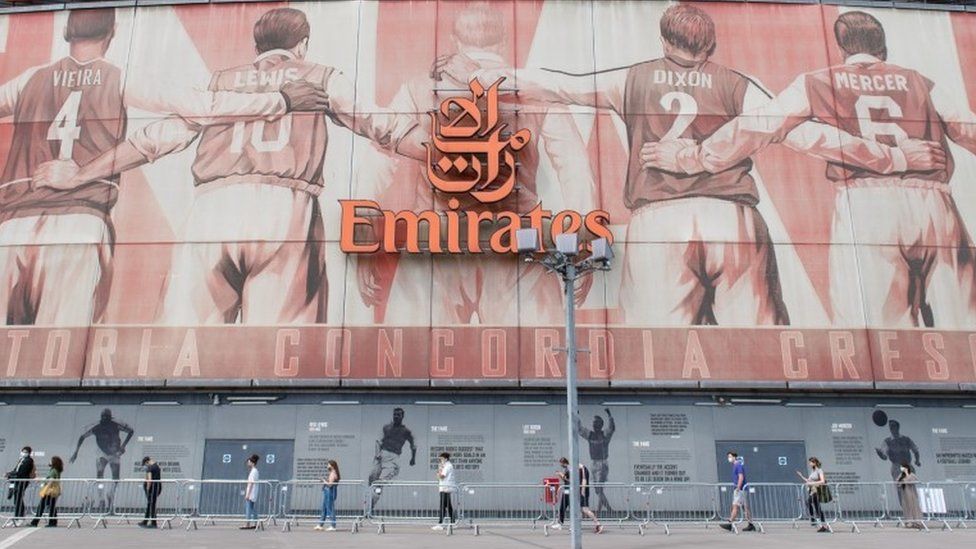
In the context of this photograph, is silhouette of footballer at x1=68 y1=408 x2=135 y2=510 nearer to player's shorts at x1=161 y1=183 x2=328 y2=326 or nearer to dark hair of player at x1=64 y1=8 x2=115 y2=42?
player's shorts at x1=161 y1=183 x2=328 y2=326

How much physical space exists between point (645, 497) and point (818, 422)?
6334 millimetres

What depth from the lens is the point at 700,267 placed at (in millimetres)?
24875

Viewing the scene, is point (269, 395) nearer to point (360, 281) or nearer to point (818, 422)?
point (360, 281)

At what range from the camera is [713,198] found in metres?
25.6

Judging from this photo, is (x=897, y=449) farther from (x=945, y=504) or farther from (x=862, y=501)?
(x=862, y=501)

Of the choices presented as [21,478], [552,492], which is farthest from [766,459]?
[21,478]

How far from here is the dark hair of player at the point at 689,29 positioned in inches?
1072

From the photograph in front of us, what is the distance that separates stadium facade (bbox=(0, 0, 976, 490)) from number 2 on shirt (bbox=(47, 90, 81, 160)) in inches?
3.5

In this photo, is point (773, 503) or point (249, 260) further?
point (249, 260)

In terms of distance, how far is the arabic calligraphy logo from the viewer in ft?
82.2

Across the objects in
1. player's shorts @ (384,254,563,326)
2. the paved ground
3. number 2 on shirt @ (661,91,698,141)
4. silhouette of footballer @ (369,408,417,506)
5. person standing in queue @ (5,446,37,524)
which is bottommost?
the paved ground

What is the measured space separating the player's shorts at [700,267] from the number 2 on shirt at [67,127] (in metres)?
19.3

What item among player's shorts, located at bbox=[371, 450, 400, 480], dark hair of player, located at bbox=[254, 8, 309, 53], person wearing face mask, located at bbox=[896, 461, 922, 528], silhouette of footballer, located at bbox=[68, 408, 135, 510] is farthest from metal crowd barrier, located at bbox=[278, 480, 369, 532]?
dark hair of player, located at bbox=[254, 8, 309, 53]

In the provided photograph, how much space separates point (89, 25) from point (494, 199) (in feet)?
53.5
